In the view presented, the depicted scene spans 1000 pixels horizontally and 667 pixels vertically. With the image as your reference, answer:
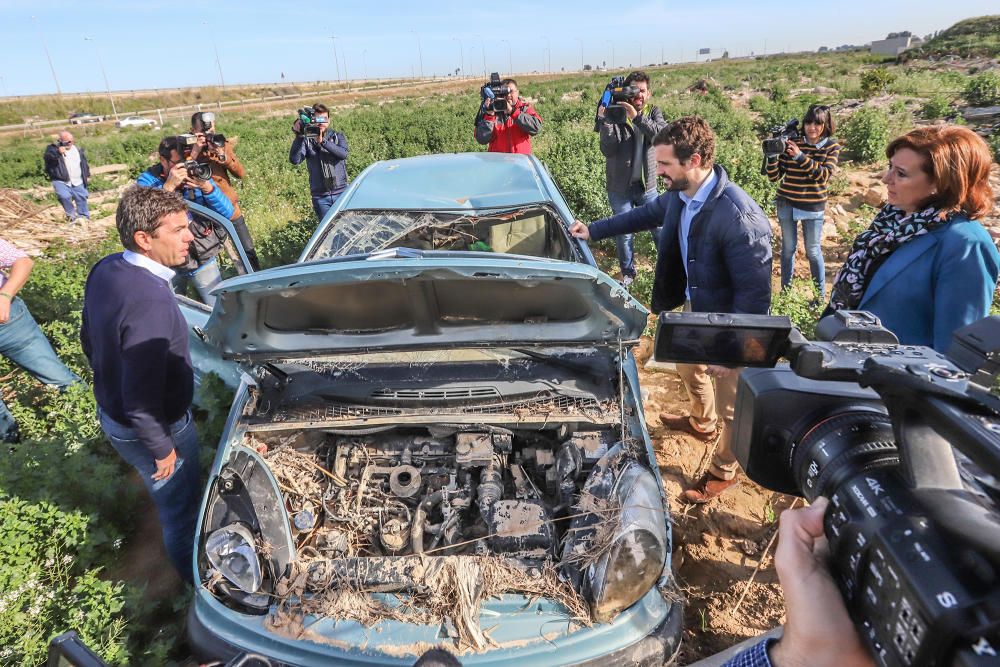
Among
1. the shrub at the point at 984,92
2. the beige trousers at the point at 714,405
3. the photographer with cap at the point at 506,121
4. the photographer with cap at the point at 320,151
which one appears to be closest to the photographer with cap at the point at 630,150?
the photographer with cap at the point at 506,121

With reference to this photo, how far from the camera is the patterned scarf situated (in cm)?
213

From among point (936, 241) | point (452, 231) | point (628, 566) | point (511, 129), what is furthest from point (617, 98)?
point (628, 566)

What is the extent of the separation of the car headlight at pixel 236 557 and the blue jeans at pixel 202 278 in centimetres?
304

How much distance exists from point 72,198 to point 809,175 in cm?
1273

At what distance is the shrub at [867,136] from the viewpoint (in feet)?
33.8

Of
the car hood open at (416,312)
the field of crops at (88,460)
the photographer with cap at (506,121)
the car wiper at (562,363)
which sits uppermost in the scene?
the photographer with cap at (506,121)

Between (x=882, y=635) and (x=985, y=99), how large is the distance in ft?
61.9

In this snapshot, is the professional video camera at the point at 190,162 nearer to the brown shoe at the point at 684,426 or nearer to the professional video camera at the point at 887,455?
the brown shoe at the point at 684,426

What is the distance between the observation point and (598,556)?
1919 mm

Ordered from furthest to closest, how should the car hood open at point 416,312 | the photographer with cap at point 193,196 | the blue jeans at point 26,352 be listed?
the photographer with cap at point 193,196 → the blue jeans at point 26,352 → the car hood open at point 416,312

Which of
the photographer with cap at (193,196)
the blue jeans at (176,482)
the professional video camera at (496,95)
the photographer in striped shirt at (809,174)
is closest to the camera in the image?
the blue jeans at (176,482)

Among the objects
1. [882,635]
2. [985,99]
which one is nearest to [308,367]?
[882,635]

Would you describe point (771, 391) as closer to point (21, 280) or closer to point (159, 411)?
point (159, 411)

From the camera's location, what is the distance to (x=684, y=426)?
3848mm
